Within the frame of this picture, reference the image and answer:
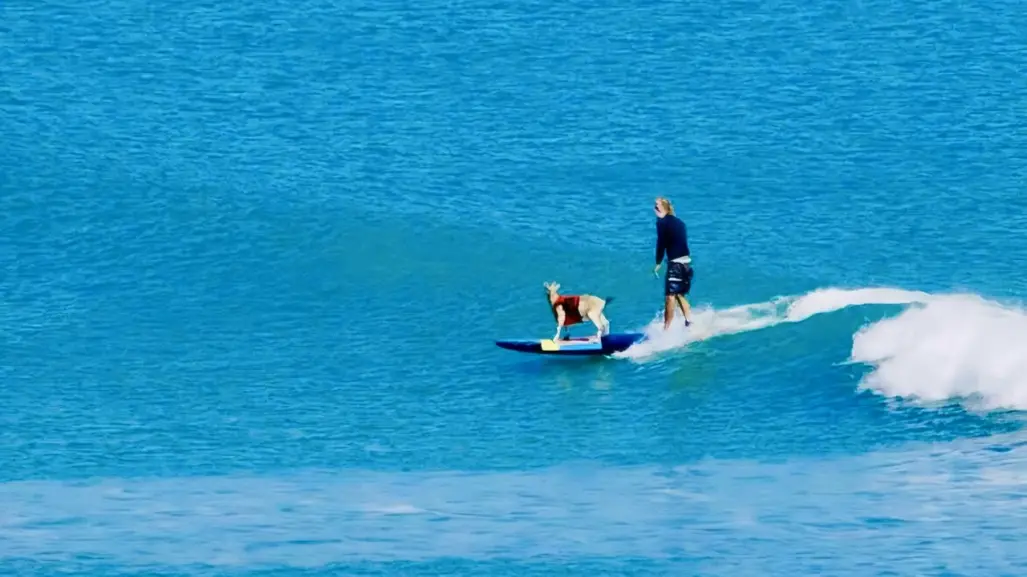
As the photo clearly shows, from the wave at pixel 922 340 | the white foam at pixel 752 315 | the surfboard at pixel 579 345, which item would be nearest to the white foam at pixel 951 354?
the wave at pixel 922 340

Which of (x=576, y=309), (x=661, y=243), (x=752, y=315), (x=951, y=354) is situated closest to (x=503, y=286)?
(x=752, y=315)

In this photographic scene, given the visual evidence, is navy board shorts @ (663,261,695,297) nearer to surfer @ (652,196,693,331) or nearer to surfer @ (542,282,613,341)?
surfer @ (652,196,693,331)

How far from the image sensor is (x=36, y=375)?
29219mm

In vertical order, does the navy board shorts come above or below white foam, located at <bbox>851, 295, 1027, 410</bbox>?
above

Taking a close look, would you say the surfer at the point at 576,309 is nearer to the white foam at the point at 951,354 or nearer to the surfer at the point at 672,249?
the surfer at the point at 672,249

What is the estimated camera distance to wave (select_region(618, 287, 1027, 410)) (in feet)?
84.9

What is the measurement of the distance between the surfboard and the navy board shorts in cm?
92

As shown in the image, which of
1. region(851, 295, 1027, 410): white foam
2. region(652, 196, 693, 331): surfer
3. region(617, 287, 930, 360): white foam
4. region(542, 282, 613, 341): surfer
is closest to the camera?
region(851, 295, 1027, 410): white foam

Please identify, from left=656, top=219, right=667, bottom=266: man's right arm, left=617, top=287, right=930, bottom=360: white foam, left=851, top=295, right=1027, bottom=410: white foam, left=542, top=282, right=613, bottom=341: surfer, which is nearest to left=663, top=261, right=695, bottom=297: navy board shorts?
left=656, top=219, right=667, bottom=266: man's right arm

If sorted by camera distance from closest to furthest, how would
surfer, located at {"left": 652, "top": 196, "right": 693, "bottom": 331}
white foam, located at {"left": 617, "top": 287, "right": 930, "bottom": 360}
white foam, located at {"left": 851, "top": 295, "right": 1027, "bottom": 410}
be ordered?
white foam, located at {"left": 851, "top": 295, "right": 1027, "bottom": 410}, surfer, located at {"left": 652, "top": 196, "right": 693, "bottom": 331}, white foam, located at {"left": 617, "top": 287, "right": 930, "bottom": 360}

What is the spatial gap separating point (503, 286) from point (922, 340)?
7.79 m

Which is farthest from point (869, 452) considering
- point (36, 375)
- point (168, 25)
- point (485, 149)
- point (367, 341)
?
point (168, 25)

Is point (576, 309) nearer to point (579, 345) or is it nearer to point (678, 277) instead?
point (579, 345)

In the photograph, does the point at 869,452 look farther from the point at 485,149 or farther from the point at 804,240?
the point at 485,149
